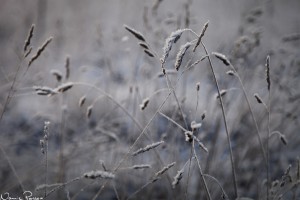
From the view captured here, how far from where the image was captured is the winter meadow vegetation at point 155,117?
4.07 ft

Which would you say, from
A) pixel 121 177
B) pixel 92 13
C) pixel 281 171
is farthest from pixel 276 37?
pixel 121 177

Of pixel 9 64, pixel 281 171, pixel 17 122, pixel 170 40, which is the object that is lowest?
pixel 281 171

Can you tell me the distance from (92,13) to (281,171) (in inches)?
202

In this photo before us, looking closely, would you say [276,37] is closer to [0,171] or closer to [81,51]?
[81,51]

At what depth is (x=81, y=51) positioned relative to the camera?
455cm

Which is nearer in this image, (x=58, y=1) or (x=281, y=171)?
(x=281, y=171)

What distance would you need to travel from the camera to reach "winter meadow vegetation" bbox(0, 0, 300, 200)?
1.24 m

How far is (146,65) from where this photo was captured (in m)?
2.42

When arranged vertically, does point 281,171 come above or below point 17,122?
below

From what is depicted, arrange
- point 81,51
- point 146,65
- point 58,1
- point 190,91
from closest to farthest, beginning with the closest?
1. point 146,65
2. point 190,91
3. point 81,51
4. point 58,1

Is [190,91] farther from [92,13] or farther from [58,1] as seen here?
[58,1]

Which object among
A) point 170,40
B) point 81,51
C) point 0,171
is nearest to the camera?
point 170,40

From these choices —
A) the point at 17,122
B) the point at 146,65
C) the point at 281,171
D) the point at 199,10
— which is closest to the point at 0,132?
the point at 17,122

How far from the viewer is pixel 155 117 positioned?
83.7 inches
